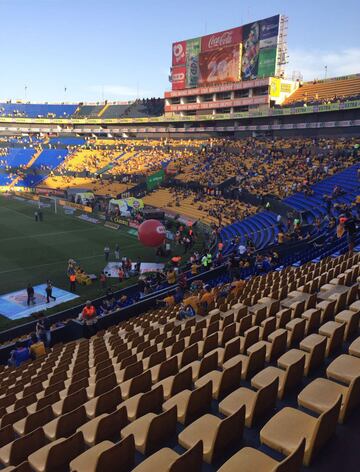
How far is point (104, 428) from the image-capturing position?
5367 mm

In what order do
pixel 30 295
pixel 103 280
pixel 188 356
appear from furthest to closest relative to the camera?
pixel 103 280
pixel 30 295
pixel 188 356

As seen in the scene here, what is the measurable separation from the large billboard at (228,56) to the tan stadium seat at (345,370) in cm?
6321

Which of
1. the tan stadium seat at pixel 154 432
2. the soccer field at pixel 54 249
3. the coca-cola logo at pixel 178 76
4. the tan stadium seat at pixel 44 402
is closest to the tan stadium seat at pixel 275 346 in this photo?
the tan stadium seat at pixel 154 432

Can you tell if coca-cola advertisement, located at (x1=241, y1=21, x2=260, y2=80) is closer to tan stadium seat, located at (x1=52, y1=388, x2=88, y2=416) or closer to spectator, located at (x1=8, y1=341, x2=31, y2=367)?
spectator, located at (x1=8, y1=341, x2=31, y2=367)

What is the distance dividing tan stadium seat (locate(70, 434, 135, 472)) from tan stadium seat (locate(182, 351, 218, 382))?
2.55 metres

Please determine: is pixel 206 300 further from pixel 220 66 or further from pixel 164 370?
→ pixel 220 66

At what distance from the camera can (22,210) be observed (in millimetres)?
49719

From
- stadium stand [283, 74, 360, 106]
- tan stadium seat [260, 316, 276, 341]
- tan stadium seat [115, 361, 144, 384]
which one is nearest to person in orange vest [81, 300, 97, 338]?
tan stadium seat [115, 361, 144, 384]

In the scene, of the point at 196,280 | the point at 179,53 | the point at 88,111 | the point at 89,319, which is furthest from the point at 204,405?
the point at 88,111

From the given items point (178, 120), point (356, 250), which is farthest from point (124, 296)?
point (178, 120)

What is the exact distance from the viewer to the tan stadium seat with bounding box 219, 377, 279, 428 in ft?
16.9

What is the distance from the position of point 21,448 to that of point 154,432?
76.3 inches

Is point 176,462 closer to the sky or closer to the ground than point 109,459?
closer to the sky

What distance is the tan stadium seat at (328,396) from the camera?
16.2 feet
